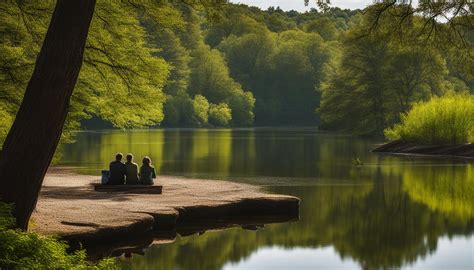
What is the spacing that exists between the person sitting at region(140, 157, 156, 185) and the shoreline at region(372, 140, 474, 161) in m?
29.0

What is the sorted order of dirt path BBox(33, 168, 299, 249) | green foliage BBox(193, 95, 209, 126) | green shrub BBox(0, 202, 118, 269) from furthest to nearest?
green foliage BBox(193, 95, 209, 126), dirt path BBox(33, 168, 299, 249), green shrub BBox(0, 202, 118, 269)

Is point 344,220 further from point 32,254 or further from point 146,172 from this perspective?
point 32,254

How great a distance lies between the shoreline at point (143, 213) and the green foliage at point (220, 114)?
9622 cm

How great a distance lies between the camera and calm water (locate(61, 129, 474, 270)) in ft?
56.1

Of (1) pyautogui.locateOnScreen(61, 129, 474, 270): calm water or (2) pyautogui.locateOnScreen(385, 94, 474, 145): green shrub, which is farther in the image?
(2) pyautogui.locateOnScreen(385, 94, 474, 145): green shrub

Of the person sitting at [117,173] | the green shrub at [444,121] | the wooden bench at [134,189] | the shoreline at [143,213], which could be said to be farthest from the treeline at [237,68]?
the green shrub at [444,121]

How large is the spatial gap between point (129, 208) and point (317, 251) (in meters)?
4.90

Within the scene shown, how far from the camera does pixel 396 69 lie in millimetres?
79750

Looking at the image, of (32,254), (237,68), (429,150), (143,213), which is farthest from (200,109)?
(32,254)

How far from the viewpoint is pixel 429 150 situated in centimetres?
5303

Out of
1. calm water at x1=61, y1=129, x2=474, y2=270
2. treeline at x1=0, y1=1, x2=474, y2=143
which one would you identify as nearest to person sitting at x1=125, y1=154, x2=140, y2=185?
treeline at x1=0, y1=1, x2=474, y2=143

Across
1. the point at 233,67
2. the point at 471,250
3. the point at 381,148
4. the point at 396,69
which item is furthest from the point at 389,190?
the point at 233,67

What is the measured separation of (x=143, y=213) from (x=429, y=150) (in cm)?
3650

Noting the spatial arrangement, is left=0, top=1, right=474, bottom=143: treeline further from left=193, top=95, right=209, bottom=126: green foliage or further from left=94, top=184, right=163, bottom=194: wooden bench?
left=94, top=184, right=163, bottom=194: wooden bench
